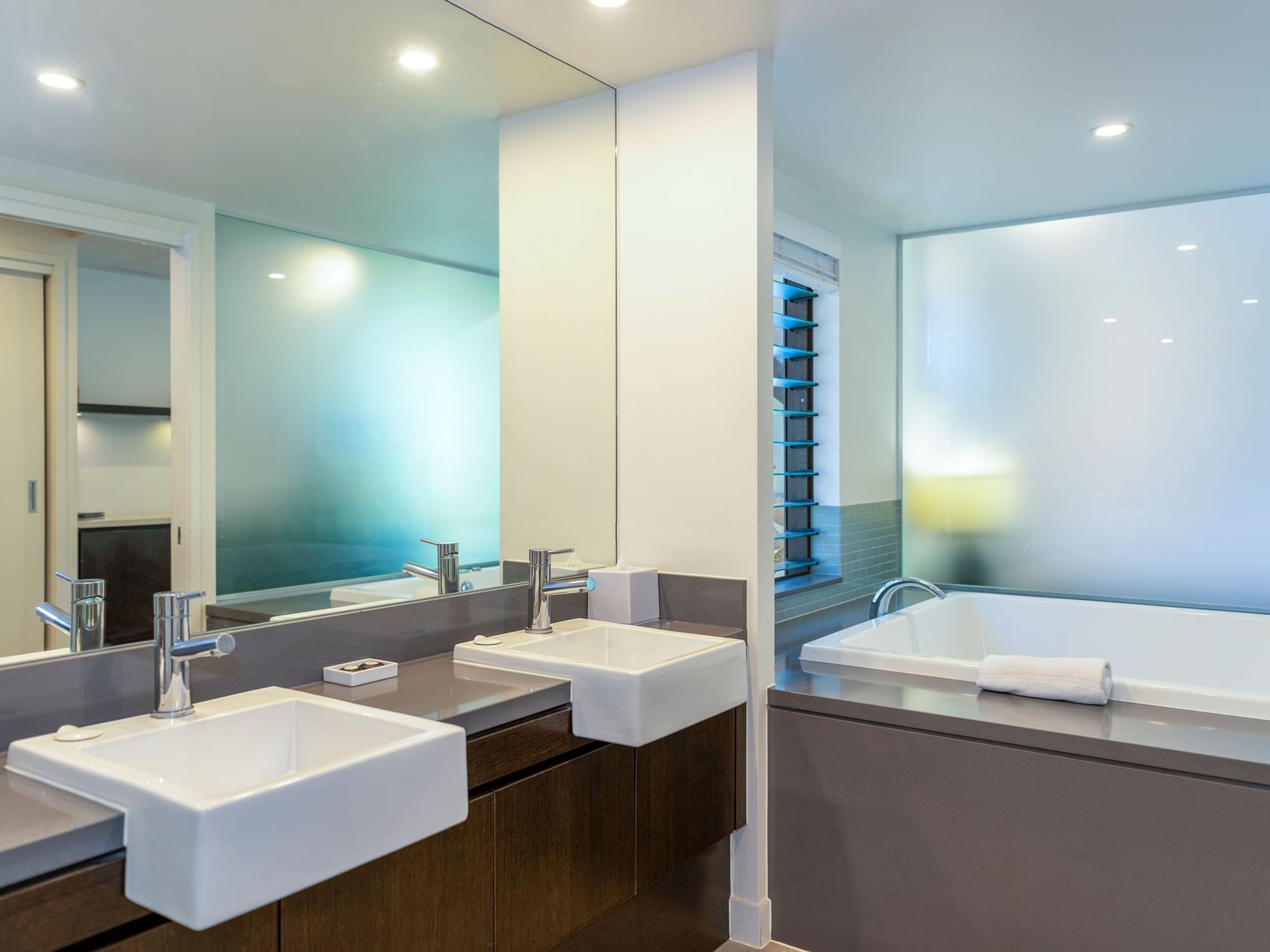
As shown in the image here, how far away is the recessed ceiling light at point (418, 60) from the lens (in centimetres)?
229

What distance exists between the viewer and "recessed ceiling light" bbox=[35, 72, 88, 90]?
1.62 metres

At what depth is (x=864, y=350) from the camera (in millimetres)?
4266

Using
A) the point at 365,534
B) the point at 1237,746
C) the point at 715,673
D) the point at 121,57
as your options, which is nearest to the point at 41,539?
the point at 365,534

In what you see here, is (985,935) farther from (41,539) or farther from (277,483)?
(41,539)

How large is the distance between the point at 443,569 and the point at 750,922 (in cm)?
→ 134

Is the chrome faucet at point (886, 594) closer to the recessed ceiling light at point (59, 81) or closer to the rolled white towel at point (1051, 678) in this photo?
the rolled white towel at point (1051, 678)

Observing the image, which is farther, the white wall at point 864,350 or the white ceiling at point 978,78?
the white wall at point 864,350

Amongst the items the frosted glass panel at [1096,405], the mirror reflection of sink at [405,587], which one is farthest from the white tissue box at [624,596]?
the frosted glass panel at [1096,405]

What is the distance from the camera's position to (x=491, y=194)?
261cm

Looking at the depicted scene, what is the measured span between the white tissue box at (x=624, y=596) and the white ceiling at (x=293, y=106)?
94 centimetres

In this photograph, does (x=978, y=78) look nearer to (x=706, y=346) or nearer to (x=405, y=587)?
(x=706, y=346)

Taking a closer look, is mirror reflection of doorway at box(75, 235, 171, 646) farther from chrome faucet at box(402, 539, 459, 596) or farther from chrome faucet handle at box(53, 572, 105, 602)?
chrome faucet at box(402, 539, 459, 596)

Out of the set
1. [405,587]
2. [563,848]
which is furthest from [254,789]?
[405,587]

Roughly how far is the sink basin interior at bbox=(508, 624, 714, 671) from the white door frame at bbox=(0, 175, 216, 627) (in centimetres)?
81
